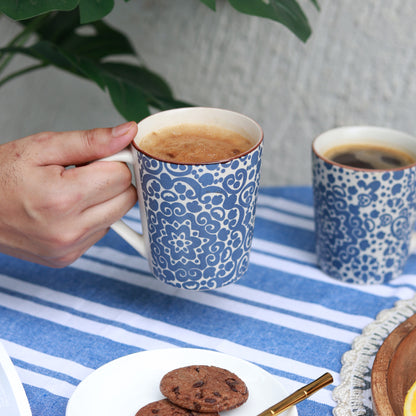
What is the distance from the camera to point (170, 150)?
2.07ft

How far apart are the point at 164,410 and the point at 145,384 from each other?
0.05 m

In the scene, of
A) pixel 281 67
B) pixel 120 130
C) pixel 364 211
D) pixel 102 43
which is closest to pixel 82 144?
pixel 120 130

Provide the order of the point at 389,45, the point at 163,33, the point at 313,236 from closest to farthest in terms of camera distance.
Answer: the point at 313,236
the point at 389,45
the point at 163,33

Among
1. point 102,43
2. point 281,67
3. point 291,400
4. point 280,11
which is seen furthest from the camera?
point 281,67

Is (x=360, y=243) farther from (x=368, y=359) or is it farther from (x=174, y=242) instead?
(x=174, y=242)

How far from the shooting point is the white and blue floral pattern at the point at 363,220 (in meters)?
0.72

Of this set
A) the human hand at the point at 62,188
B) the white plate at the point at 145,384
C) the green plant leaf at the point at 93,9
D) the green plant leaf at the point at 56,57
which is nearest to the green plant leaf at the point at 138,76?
the green plant leaf at the point at 56,57

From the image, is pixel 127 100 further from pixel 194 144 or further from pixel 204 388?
pixel 204 388

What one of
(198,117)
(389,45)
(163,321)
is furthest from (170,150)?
(389,45)

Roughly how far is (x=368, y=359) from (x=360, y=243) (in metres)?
0.17

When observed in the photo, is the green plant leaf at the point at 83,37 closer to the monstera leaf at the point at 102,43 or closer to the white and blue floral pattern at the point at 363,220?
the monstera leaf at the point at 102,43

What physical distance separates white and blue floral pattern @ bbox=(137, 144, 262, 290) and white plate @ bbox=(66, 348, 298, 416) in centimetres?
8

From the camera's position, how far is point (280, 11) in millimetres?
772

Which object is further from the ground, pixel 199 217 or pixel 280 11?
pixel 280 11
